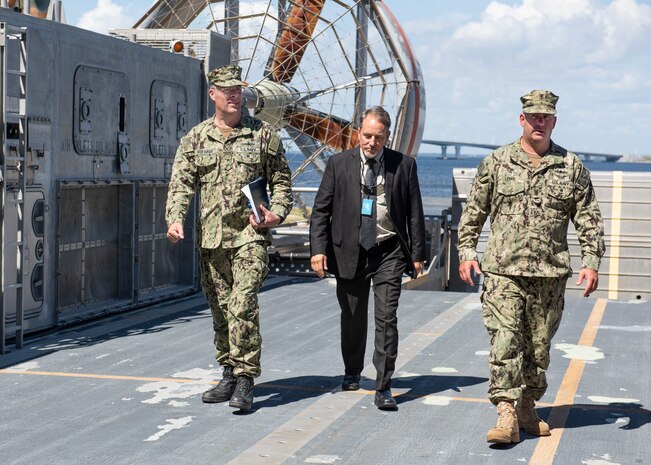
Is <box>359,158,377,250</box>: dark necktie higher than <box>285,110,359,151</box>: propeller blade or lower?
lower

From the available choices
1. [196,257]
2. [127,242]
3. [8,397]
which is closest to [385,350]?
[8,397]

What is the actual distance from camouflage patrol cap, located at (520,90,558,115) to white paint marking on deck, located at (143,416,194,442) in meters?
2.47

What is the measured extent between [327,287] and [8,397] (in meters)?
6.58

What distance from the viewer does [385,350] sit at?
6.28 meters

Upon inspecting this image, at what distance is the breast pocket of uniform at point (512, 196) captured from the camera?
551cm

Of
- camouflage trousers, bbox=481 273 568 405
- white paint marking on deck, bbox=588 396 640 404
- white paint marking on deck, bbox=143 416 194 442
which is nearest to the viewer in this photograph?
camouflage trousers, bbox=481 273 568 405

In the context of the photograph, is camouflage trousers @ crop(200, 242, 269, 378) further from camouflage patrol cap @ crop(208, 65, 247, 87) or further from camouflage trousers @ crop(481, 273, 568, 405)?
camouflage trousers @ crop(481, 273, 568, 405)

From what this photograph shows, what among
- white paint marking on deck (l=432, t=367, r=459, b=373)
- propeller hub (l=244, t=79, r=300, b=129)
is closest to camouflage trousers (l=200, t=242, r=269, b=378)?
white paint marking on deck (l=432, t=367, r=459, b=373)

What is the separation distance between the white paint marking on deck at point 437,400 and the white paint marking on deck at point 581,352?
194 cm

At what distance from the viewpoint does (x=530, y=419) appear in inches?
225

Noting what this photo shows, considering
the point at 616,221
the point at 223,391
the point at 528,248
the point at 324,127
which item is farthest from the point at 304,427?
the point at 616,221

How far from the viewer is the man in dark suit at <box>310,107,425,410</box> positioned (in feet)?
20.6

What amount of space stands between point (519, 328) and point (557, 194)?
71 cm

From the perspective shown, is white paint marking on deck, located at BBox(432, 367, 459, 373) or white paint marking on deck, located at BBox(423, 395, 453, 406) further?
white paint marking on deck, located at BBox(432, 367, 459, 373)
